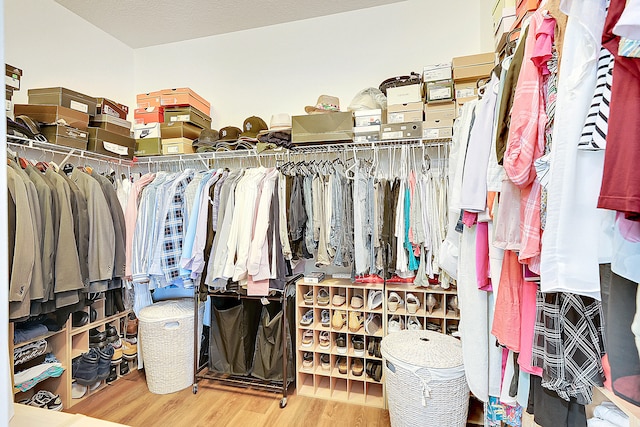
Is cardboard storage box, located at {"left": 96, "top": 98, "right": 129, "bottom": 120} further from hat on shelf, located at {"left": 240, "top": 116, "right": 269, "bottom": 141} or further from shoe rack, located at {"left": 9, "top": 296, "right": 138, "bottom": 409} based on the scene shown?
shoe rack, located at {"left": 9, "top": 296, "right": 138, "bottom": 409}

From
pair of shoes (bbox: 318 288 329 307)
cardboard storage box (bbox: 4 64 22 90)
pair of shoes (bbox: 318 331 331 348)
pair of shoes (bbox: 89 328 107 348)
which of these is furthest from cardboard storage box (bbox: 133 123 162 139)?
pair of shoes (bbox: 318 331 331 348)

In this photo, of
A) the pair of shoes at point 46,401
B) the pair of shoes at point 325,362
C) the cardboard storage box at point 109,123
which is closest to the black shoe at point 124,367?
the pair of shoes at point 46,401

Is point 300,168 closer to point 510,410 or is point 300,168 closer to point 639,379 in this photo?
point 510,410

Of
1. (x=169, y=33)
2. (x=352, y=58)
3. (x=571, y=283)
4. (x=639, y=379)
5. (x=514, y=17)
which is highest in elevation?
(x=169, y=33)

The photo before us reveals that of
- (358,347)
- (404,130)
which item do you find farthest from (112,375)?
(404,130)

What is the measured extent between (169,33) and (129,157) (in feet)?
3.86

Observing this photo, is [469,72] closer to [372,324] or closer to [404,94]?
[404,94]

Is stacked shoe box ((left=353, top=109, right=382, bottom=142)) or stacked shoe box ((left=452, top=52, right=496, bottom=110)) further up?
stacked shoe box ((left=452, top=52, right=496, bottom=110))

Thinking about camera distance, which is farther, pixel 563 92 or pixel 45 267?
pixel 45 267

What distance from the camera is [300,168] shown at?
235cm

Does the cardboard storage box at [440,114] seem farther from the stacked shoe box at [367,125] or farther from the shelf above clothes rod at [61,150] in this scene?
the shelf above clothes rod at [61,150]

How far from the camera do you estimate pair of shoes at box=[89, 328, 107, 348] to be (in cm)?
238

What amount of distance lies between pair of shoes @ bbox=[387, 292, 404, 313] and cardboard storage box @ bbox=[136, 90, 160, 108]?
2410 mm

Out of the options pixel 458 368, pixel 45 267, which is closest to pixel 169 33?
pixel 45 267
